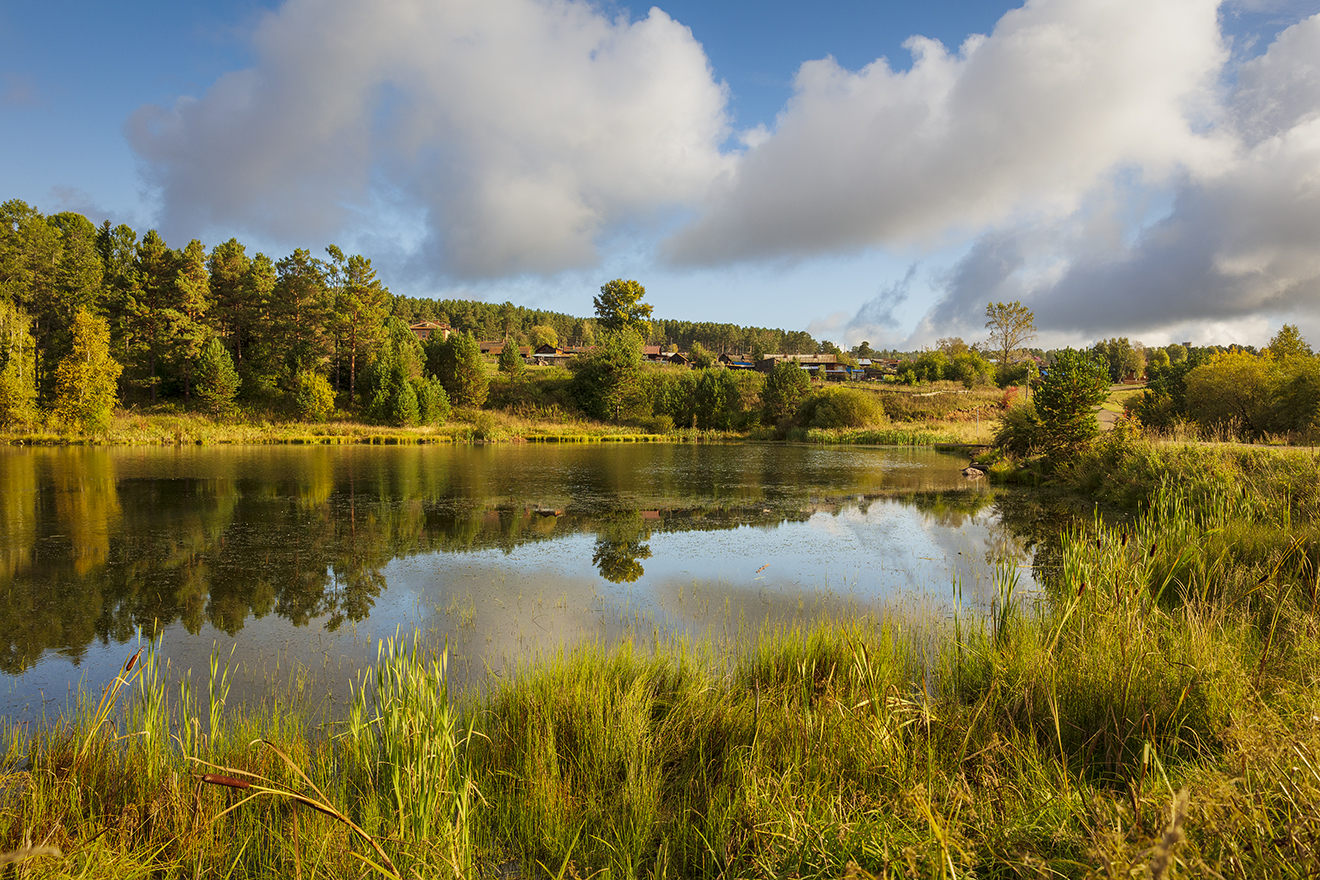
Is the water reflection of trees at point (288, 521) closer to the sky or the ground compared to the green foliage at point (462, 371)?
closer to the ground

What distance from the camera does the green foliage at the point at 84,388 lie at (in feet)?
92.5

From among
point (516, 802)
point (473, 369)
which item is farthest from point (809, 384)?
point (516, 802)

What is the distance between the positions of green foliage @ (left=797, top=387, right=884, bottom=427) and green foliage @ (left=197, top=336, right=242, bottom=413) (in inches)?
1421

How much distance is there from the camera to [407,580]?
7.48 metres

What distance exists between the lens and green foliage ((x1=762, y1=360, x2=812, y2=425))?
153ft

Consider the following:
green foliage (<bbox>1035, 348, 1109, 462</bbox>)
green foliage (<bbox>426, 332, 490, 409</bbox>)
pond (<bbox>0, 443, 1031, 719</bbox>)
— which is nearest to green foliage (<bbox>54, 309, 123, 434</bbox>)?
pond (<bbox>0, 443, 1031, 719</bbox>)

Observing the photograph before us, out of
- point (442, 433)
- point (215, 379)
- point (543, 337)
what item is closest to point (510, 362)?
point (442, 433)

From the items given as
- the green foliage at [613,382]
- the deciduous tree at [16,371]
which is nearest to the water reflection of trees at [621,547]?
the deciduous tree at [16,371]

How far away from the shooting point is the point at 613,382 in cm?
4559

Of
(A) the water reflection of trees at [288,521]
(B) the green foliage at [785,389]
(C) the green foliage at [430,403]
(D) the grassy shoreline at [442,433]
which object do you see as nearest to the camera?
(A) the water reflection of trees at [288,521]

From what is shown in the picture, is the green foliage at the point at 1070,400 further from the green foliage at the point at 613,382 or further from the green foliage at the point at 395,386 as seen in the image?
the green foliage at the point at 395,386

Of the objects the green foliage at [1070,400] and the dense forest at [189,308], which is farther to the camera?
the dense forest at [189,308]

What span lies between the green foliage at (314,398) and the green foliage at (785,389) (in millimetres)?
29104

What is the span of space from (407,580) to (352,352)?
38771mm
